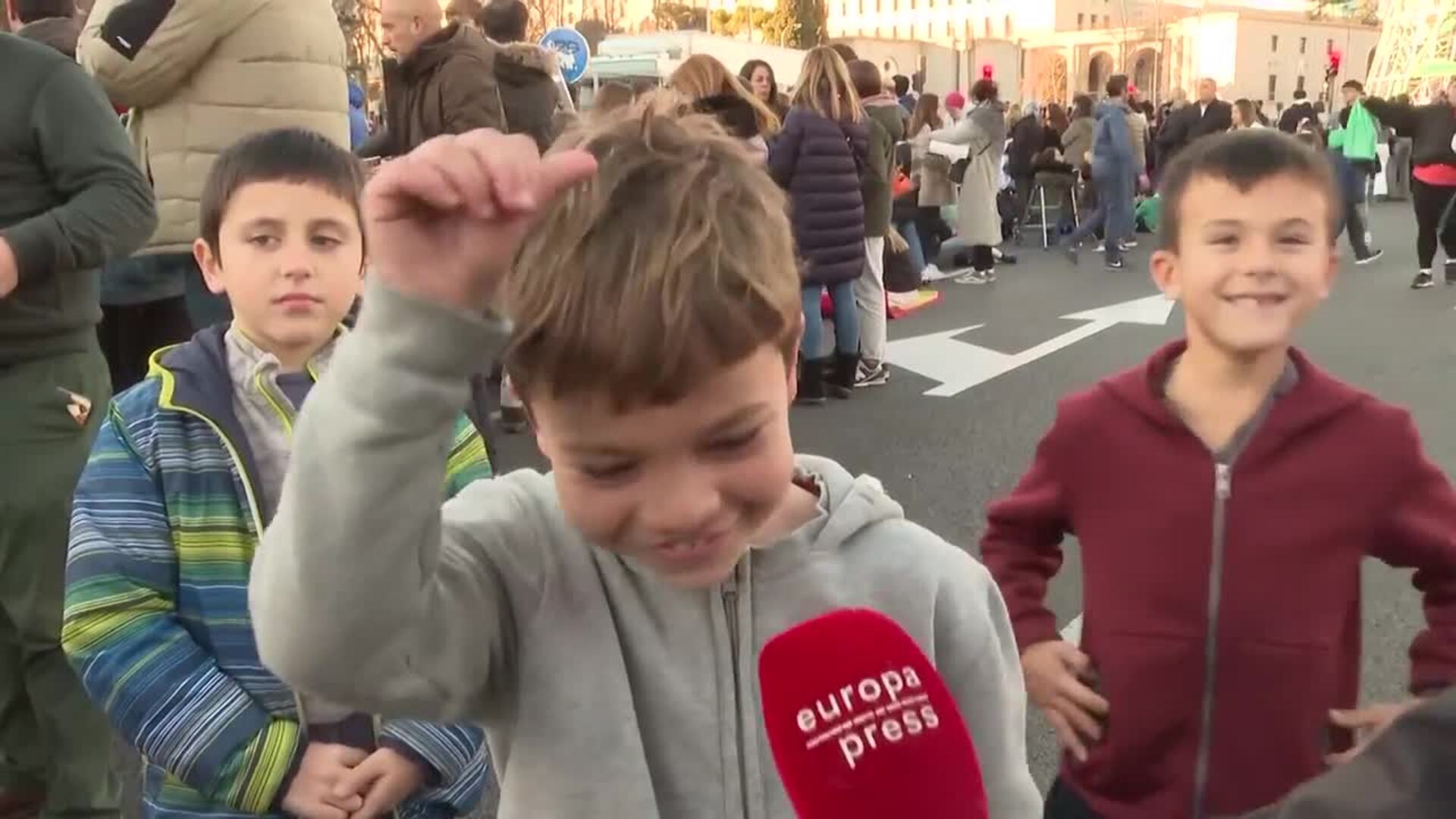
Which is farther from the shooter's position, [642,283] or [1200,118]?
[1200,118]

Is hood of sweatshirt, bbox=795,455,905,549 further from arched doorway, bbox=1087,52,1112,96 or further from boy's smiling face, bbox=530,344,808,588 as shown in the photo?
arched doorway, bbox=1087,52,1112,96

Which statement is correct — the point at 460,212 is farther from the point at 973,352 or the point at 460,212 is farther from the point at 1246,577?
the point at 973,352

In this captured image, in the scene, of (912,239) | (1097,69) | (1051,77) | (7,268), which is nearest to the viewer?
(7,268)

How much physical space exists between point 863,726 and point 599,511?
286 millimetres

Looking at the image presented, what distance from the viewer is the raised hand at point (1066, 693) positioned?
78.8 inches

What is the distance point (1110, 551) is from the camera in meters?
2.00

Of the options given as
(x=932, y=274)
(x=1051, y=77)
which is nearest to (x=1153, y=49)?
(x=1051, y=77)

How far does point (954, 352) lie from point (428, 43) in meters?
4.41

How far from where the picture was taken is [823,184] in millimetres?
6879

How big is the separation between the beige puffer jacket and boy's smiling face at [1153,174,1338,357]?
2470 mm

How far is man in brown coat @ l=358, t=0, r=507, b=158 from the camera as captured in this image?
5.11 metres

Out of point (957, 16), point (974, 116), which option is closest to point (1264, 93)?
point (957, 16)

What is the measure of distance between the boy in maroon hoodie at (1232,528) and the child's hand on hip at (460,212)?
1269 mm

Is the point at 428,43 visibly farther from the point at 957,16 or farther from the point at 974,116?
the point at 957,16
